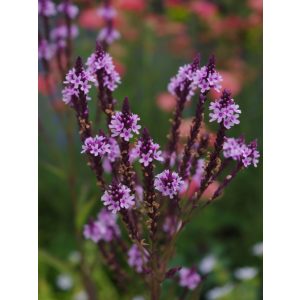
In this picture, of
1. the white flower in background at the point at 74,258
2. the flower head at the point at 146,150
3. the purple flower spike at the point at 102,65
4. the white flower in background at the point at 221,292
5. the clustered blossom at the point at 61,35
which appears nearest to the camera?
the flower head at the point at 146,150

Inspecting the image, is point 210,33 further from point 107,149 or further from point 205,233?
point 107,149

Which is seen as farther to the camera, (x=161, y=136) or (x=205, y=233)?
(x=161, y=136)

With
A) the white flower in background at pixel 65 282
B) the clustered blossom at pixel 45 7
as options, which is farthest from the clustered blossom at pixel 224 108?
the white flower in background at pixel 65 282

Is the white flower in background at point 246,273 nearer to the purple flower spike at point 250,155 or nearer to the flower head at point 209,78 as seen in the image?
the purple flower spike at point 250,155

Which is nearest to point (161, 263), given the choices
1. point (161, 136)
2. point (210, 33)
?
point (161, 136)

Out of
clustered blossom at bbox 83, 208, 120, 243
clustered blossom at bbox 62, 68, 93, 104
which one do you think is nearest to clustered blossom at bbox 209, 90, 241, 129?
clustered blossom at bbox 62, 68, 93, 104

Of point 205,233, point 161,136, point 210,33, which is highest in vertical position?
point 210,33

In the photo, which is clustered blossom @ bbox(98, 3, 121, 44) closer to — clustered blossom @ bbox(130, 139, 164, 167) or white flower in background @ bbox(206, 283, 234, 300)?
clustered blossom @ bbox(130, 139, 164, 167)
